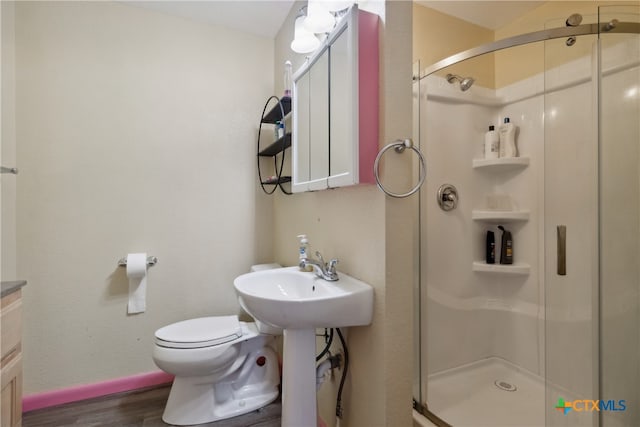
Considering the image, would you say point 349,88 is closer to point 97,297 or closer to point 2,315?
point 2,315

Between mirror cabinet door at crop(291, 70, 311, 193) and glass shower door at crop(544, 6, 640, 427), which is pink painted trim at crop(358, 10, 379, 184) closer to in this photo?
mirror cabinet door at crop(291, 70, 311, 193)

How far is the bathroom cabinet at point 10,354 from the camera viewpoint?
3.85 ft

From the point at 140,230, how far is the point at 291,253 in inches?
38.0

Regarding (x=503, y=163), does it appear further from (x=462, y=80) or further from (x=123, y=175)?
(x=123, y=175)

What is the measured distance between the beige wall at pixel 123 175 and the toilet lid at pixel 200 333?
31 cm

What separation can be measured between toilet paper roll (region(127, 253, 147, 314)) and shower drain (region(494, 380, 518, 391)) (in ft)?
7.19

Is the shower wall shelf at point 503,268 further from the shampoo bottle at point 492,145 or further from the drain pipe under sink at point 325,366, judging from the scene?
the drain pipe under sink at point 325,366

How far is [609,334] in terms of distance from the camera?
45.8 inches

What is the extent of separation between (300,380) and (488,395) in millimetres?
1179

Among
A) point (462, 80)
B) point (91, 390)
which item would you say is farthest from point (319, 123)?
point (91, 390)

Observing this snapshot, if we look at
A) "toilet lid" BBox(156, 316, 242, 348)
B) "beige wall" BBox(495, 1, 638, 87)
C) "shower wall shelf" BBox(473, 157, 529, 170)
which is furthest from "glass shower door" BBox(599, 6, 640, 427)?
"toilet lid" BBox(156, 316, 242, 348)

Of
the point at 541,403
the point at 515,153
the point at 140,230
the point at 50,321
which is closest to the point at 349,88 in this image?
the point at 515,153

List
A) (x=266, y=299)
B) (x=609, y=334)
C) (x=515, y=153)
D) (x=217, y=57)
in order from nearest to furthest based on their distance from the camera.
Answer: (x=266, y=299) < (x=609, y=334) < (x=515, y=153) < (x=217, y=57)

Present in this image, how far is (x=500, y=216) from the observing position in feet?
5.97
